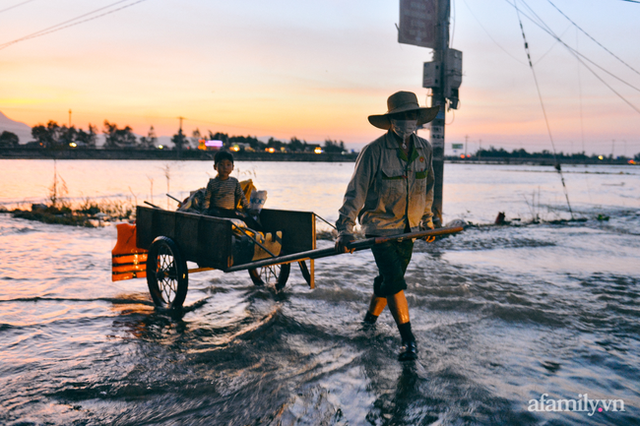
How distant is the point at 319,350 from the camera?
3.95m

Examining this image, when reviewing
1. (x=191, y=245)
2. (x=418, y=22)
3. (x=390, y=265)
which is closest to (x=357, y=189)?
(x=390, y=265)

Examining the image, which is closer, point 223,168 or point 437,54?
point 223,168

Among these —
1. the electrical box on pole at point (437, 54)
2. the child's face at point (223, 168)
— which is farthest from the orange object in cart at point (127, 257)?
the electrical box on pole at point (437, 54)

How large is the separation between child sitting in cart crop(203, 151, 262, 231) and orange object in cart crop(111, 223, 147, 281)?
1011 mm

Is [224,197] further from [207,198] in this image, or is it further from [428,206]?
[428,206]

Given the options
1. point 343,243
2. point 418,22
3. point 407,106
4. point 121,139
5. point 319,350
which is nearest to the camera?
point 343,243

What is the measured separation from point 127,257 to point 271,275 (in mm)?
2168

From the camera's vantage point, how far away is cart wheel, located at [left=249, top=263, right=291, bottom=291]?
5727 millimetres

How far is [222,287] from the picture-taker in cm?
616

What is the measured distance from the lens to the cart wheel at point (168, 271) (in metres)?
4.82

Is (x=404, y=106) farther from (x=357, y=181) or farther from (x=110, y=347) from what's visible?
(x=110, y=347)

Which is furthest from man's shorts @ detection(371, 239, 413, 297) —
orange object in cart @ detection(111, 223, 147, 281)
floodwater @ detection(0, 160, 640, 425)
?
orange object in cart @ detection(111, 223, 147, 281)

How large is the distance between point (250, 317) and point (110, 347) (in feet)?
4.73

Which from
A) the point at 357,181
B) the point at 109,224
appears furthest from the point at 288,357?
the point at 109,224
